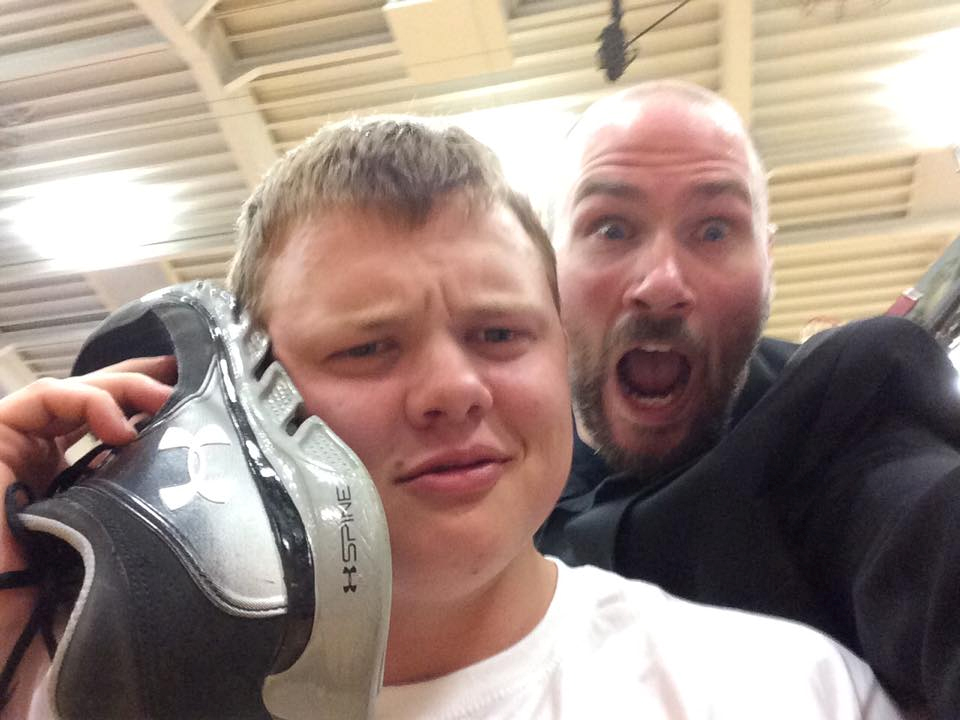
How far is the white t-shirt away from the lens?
66cm

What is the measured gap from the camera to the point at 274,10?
8.55ft

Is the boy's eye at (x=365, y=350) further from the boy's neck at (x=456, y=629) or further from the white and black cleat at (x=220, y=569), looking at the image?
the boy's neck at (x=456, y=629)

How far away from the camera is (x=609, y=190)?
3.79ft

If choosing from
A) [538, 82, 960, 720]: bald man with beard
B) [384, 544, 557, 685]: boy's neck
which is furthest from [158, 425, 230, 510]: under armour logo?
[538, 82, 960, 720]: bald man with beard

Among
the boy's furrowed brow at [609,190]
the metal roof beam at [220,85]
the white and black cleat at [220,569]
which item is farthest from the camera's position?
the metal roof beam at [220,85]

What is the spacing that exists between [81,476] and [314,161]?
0.36 metres

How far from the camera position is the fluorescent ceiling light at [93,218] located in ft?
10.1

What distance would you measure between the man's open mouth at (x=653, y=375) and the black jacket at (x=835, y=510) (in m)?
0.28

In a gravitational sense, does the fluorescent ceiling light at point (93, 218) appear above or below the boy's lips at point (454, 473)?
below

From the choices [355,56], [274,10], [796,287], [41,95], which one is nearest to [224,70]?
[274,10]

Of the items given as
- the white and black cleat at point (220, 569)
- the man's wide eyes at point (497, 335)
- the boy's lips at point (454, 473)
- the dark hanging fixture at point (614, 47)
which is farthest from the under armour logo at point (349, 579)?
the dark hanging fixture at point (614, 47)

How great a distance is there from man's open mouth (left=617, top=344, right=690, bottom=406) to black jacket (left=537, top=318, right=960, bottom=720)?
0.28 metres

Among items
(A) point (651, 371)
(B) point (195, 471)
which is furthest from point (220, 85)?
(B) point (195, 471)

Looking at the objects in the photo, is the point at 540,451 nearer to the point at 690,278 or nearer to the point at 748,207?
the point at 690,278
